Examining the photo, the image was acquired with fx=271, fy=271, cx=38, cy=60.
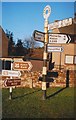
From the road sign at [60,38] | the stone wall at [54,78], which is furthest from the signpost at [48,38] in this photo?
the stone wall at [54,78]

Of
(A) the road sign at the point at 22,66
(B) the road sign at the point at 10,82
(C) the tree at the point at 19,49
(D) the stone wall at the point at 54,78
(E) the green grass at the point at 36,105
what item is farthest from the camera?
(C) the tree at the point at 19,49

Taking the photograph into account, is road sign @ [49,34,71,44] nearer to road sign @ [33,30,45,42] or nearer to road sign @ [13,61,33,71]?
road sign @ [33,30,45,42]

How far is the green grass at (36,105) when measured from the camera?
24.9 ft

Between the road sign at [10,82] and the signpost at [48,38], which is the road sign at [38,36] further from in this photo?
the road sign at [10,82]

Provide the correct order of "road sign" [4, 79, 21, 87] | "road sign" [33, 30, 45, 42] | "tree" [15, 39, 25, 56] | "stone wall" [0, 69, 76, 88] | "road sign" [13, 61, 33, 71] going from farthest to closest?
"tree" [15, 39, 25, 56] < "stone wall" [0, 69, 76, 88] < "road sign" [33, 30, 45, 42] < "road sign" [13, 61, 33, 71] < "road sign" [4, 79, 21, 87]

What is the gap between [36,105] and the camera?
28.9ft

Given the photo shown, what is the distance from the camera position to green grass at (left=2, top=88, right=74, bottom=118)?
299 inches

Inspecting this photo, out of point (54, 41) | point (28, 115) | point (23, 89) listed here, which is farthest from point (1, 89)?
point (28, 115)

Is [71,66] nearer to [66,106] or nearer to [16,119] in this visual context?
[66,106]

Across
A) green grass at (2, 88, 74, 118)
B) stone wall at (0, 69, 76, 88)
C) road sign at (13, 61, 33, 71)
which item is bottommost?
green grass at (2, 88, 74, 118)

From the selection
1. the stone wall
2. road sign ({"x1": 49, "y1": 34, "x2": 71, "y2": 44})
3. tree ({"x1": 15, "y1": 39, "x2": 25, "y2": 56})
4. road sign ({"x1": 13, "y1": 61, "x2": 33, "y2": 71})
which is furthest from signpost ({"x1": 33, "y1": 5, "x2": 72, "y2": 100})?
tree ({"x1": 15, "y1": 39, "x2": 25, "y2": 56})

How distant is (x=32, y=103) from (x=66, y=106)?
118 centimetres

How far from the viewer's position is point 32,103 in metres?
9.12

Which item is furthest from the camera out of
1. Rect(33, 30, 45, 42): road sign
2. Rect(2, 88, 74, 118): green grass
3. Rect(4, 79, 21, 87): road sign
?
Rect(33, 30, 45, 42): road sign
